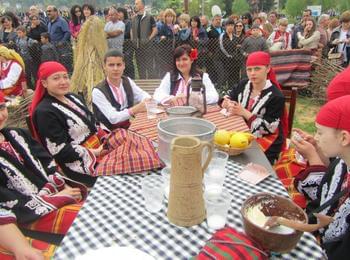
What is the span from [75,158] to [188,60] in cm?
181

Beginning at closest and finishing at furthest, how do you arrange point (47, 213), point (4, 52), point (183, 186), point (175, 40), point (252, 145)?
point (183, 186)
point (47, 213)
point (252, 145)
point (4, 52)
point (175, 40)

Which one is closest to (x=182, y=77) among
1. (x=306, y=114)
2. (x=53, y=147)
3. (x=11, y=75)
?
(x=53, y=147)

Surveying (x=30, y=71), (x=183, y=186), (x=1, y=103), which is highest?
(x=1, y=103)

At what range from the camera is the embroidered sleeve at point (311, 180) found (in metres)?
2.07

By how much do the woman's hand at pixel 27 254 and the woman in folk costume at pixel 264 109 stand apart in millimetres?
2049

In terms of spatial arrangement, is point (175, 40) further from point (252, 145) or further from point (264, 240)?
point (264, 240)

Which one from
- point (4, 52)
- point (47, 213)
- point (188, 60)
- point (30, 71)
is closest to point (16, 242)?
point (47, 213)

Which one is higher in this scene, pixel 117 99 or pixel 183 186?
pixel 183 186

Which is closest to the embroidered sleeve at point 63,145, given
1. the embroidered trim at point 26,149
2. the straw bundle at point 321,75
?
the embroidered trim at point 26,149

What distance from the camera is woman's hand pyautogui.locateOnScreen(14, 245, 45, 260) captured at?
171 cm

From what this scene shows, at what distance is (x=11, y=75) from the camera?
5.07 metres

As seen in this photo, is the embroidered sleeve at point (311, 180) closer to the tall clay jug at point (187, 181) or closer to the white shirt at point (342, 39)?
the tall clay jug at point (187, 181)

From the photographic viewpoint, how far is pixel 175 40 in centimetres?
748

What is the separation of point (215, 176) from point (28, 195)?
1.18m
